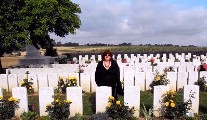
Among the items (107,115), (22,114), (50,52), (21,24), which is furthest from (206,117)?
(50,52)

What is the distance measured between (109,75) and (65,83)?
13.7 feet

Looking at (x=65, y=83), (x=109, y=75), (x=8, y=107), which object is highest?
(x=109, y=75)

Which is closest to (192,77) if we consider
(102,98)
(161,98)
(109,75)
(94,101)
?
(94,101)

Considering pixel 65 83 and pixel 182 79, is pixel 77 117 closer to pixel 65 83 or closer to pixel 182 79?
pixel 65 83

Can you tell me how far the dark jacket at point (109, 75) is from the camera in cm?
909

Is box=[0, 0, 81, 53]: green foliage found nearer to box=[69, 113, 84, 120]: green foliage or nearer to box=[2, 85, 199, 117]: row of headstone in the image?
box=[2, 85, 199, 117]: row of headstone

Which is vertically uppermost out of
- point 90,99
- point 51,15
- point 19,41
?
point 51,15

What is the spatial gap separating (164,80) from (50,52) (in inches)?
732

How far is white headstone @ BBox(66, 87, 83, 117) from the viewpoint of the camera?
883 cm

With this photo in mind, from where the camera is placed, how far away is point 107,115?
27.5 feet

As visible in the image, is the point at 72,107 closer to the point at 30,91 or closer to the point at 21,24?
the point at 30,91

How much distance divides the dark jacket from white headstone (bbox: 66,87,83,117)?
29.3 inches

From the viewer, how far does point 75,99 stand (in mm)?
8906

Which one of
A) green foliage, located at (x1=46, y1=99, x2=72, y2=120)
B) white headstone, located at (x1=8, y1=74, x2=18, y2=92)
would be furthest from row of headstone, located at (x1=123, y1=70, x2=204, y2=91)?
green foliage, located at (x1=46, y1=99, x2=72, y2=120)
